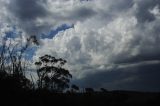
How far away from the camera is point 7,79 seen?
1429cm

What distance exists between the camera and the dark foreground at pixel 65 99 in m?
14.0

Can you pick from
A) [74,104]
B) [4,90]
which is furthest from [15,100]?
[74,104]

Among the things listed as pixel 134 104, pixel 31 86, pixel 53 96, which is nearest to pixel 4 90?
→ pixel 31 86

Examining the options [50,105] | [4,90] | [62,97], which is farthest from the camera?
[62,97]

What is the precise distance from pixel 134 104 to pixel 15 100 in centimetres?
999

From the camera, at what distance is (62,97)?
17.9 m

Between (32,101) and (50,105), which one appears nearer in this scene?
(32,101)

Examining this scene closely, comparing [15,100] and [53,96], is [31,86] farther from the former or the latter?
[15,100]

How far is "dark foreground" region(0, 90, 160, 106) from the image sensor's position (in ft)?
45.9

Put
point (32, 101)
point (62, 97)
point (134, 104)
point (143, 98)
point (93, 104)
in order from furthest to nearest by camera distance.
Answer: point (143, 98), point (134, 104), point (93, 104), point (62, 97), point (32, 101)

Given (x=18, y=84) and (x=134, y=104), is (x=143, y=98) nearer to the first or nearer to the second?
(x=134, y=104)

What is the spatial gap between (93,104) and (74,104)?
214 centimetres

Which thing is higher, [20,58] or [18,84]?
[20,58]

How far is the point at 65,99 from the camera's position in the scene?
17875 mm
